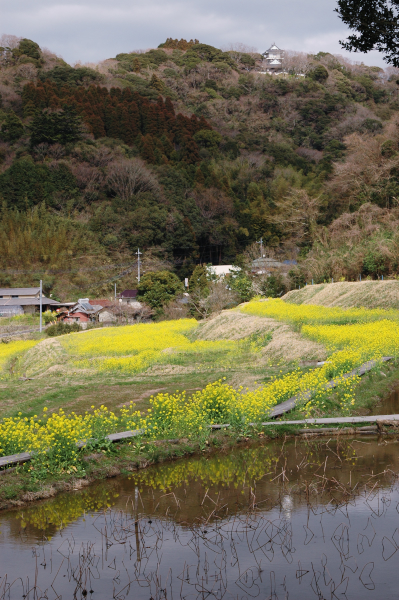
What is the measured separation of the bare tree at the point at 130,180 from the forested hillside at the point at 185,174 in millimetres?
148

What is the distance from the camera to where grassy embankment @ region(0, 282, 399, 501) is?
289 inches

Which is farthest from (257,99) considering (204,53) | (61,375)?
(61,375)

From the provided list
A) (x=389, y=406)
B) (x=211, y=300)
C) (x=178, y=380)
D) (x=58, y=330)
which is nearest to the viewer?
(x=389, y=406)

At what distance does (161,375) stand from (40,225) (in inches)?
1680

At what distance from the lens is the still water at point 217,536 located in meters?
4.63

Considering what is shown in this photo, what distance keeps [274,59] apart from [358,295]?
11584 cm

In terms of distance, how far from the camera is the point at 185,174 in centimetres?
6519

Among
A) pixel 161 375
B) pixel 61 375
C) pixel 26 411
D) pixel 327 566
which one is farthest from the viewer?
pixel 61 375

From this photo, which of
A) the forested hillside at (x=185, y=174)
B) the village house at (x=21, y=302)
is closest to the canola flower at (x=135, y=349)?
the forested hillside at (x=185, y=174)

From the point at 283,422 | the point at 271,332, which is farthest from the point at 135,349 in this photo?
the point at 283,422

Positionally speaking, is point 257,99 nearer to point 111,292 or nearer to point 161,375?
point 111,292

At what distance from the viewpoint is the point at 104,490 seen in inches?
265

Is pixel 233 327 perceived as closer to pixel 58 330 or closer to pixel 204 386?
pixel 204 386

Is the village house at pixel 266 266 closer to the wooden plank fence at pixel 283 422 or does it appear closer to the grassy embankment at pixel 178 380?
the grassy embankment at pixel 178 380
